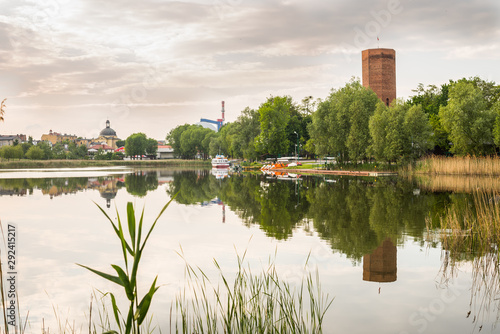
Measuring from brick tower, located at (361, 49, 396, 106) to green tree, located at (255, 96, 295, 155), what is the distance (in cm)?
2236

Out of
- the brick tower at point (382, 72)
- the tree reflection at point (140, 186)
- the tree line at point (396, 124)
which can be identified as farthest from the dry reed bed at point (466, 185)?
the brick tower at point (382, 72)

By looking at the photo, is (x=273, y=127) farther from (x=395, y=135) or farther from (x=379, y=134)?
(x=395, y=135)

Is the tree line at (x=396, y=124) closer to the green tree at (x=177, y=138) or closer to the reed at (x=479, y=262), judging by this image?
the reed at (x=479, y=262)

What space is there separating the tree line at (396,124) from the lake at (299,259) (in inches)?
1289

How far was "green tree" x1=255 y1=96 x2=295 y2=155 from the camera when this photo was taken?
290ft

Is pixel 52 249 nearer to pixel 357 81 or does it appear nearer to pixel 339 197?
pixel 339 197

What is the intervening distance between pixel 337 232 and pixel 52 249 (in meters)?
8.91

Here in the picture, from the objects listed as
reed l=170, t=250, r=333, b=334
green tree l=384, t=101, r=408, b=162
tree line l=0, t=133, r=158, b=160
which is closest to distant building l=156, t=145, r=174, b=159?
tree line l=0, t=133, r=158, b=160

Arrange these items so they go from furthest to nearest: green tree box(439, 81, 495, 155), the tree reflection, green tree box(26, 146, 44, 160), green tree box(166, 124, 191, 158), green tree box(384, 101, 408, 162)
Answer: green tree box(166, 124, 191, 158), green tree box(26, 146, 44, 160), green tree box(384, 101, 408, 162), green tree box(439, 81, 495, 155), the tree reflection

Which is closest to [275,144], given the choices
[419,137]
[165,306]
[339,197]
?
[419,137]

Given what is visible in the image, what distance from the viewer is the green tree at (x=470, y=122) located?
5134 cm

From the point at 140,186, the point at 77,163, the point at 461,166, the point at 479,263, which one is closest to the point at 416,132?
the point at 461,166

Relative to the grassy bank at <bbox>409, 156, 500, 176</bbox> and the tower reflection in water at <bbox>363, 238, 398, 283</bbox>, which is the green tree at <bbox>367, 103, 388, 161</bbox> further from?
the tower reflection in water at <bbox>363, 238, 398, 283</bbox>

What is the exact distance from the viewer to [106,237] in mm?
15508
